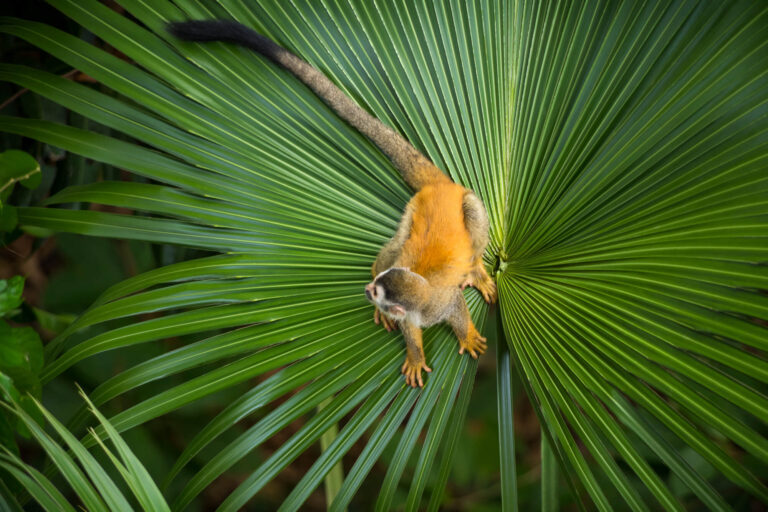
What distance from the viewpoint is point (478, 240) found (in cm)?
146

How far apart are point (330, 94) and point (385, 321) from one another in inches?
24.6

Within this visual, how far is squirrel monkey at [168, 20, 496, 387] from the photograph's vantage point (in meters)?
1.33

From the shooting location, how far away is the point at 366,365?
4.26 feet

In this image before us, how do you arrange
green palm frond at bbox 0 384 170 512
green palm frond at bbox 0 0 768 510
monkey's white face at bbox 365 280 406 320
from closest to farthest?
1. green palm frond at bbox 0 384 170 512
2. green palm frond at bbox 0 0 768 510
3. monkey's white face at bbox 365 280 406 320

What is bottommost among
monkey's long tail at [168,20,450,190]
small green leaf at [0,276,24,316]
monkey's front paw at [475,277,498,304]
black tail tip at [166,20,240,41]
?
small green leaf at [0,276,24,316]

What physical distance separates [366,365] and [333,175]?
507 mm

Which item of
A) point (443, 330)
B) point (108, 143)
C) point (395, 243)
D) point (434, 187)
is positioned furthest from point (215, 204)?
point (443, 330)

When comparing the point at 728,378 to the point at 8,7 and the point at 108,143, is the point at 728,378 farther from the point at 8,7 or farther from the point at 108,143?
the point at 8,7

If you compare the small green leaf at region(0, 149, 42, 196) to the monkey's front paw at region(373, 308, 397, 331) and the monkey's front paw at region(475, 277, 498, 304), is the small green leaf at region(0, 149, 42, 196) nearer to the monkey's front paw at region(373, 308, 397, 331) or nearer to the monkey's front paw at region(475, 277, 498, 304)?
the monkey's front paw at region(373, 308, 397, 331)

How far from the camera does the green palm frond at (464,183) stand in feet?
3.62

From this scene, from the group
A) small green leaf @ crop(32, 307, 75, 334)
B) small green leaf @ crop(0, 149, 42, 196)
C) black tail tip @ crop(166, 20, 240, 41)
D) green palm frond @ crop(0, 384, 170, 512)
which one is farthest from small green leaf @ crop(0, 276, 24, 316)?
black tail tip @ crop(166, 20, 240, 41)

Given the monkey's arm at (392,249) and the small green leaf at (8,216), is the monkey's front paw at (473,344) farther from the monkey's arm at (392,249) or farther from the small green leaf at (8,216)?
the small green leaf at (8,216)

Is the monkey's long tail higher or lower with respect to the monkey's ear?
higher

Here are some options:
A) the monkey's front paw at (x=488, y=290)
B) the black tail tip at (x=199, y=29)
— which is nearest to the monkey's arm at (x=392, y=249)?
the monkey's front paw at (x=488, y=290)
